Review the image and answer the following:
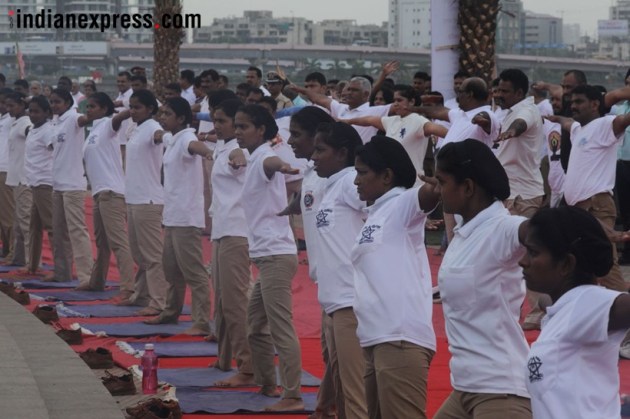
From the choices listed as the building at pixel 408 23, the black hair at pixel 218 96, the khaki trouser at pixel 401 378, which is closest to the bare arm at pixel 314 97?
the black hair at pixel 218 96

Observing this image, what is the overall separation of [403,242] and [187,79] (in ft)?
44.6

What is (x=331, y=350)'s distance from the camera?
7.51 m

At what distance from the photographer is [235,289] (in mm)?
9773

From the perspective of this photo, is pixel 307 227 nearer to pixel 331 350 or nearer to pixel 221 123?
pixel 331 350

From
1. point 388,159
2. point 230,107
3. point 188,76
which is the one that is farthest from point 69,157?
point 388,159

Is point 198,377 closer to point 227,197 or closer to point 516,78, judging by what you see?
point 227,197

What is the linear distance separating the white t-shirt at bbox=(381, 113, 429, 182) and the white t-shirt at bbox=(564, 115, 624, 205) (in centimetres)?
260

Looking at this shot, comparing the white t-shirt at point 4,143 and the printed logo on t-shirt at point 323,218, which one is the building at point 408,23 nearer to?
the white t-shirt at point 4,143

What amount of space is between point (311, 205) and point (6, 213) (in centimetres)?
1102

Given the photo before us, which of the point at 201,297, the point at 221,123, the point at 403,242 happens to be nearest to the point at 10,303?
the point at 201,297

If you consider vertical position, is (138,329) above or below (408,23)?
below

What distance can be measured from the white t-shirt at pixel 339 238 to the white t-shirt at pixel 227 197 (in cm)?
258

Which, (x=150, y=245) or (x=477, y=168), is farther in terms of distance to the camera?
(x=150, y=245)

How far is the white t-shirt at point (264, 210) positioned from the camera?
8945 mm
